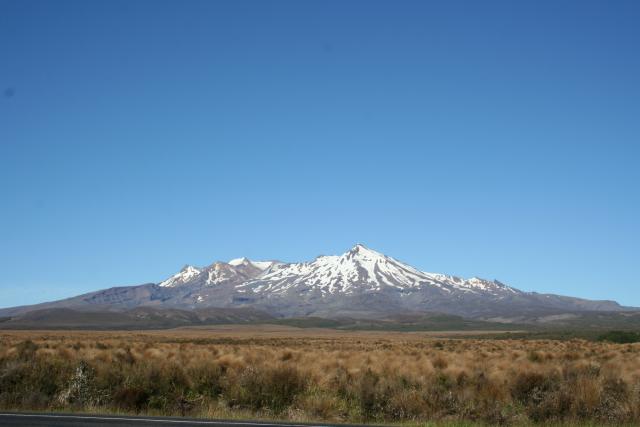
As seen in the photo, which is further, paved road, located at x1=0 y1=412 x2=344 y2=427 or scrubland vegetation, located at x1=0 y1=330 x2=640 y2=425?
scrubland vegetation, located at x1=0 y1=330 x2=640 y2=425

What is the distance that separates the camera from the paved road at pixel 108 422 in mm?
13398

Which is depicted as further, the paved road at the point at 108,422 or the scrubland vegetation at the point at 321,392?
the scrubland vegetation at the point at 321,392

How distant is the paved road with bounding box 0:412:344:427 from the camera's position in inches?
527

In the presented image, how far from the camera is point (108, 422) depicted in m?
13.6

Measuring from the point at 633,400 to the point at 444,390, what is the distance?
453 cm

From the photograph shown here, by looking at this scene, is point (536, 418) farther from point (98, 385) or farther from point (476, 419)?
point (98, 385)

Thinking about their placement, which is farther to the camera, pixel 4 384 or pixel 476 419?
pixel 4 384

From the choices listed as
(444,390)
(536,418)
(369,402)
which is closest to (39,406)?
(369,402)

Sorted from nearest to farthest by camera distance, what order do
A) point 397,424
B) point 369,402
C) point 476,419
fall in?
point 397,424
point 476,419
point 369,402

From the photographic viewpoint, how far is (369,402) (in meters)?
17.2

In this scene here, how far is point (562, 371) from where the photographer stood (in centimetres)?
1883

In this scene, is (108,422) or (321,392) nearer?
(108,422)

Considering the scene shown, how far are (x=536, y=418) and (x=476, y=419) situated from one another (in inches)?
53.9

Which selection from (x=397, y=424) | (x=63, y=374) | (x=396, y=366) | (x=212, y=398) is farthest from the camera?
(x=396, y=366)
